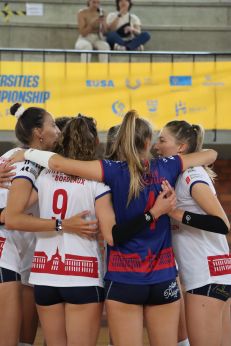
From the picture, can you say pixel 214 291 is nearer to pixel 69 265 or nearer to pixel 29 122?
pixel 69 265

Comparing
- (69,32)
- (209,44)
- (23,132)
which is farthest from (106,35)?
(23,132)

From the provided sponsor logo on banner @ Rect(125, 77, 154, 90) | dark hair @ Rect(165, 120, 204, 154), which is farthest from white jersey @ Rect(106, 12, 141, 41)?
dark hair @ Rect(165, 120, 204, 154)

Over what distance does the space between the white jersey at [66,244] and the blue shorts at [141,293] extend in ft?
0.36

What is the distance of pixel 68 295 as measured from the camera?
2662 millimetres

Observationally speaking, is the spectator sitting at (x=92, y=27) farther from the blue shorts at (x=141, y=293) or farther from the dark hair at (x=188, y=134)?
the blue shorts at (x=141, y=293)

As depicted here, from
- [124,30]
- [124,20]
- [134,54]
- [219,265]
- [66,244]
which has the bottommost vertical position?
[219,265]

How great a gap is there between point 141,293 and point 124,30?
7.43m

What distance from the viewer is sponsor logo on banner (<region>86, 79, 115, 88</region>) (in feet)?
24.6

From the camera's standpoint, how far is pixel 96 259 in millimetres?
2754

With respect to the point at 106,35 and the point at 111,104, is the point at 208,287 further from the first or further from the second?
the point at 106,35

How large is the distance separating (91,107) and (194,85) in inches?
54.5

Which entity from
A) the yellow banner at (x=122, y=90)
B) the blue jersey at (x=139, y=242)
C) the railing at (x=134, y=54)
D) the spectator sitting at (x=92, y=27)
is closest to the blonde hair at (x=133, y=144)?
the blue jersey at (x=139, y=242)

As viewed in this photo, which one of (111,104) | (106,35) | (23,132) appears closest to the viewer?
(23,132)

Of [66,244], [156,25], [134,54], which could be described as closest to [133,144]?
[66,244]
